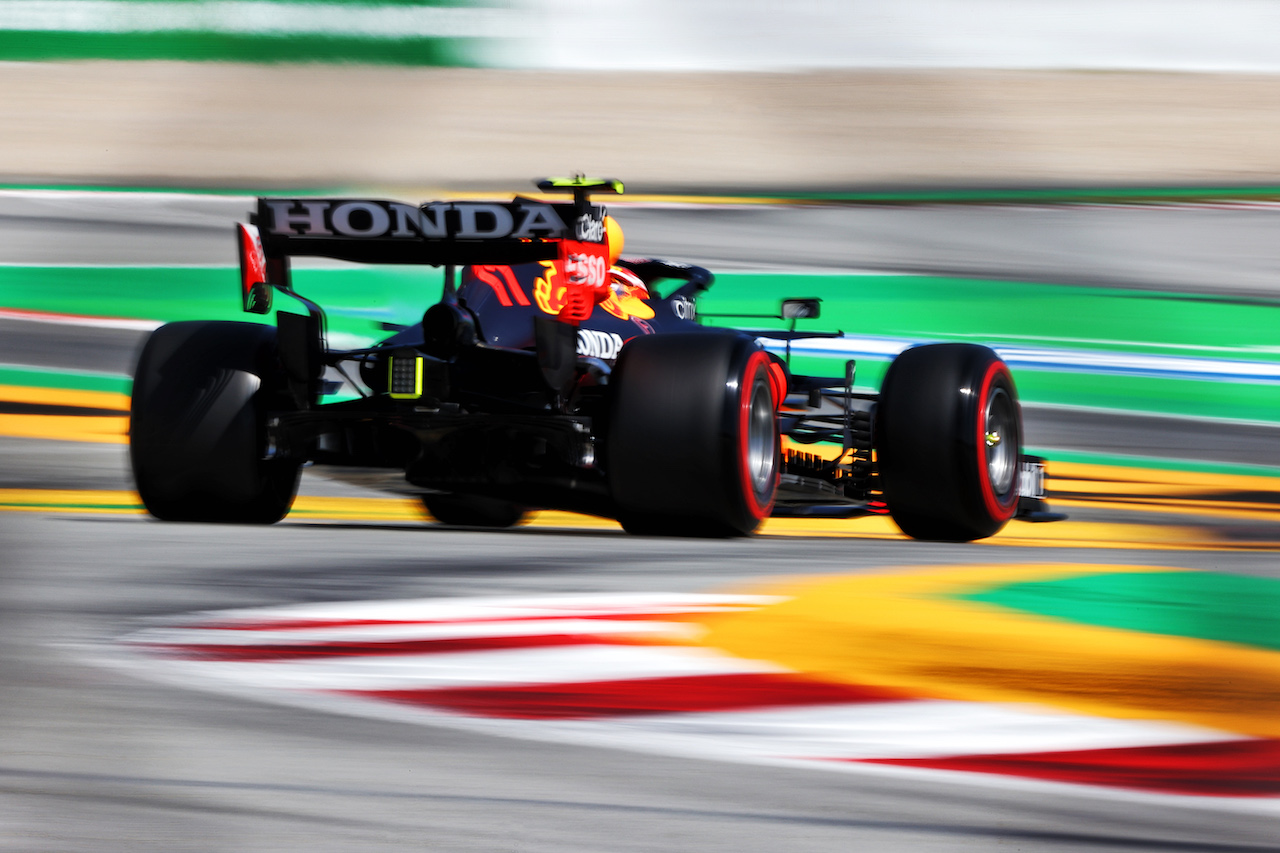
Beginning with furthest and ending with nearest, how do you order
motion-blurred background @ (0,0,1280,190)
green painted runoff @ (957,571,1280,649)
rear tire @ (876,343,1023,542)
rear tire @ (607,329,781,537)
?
1. motion-blurred background @ (0,0,1280,190)
2. rear tire @ (876,343,1023,542)
3. rear tire @ (607,329,781,537)
4. green painted runoff @ (957,571,1280,649)

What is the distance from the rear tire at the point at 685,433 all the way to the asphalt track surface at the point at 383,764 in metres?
0.15

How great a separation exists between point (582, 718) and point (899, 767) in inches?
28.2

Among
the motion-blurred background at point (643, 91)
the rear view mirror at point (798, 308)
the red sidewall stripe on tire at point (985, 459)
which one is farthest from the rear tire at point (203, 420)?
the motion-blurred background at point (643, 91)

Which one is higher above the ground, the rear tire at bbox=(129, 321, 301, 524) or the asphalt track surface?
the rear tire at bbox=(129, 321, 301, 524)

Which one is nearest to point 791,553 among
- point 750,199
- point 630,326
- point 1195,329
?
point 630,326

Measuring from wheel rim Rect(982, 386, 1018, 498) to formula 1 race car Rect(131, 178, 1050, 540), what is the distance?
0.02m

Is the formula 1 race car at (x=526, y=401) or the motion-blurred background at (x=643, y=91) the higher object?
the motion-blurred background at (x=643, y=91)

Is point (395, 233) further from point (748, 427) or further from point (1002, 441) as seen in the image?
point (1002, 441)

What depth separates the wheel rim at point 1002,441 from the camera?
7.51 meters

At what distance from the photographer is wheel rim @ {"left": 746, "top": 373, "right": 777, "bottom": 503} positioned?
6684 millimetres

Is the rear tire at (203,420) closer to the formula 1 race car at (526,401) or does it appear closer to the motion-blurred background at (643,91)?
the formula 1 race car at (526,401)

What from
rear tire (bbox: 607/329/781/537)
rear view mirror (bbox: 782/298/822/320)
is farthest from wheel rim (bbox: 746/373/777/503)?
rear view mirror (bbox: 782/298/822/320)

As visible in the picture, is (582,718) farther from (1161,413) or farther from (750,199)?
(750,199)

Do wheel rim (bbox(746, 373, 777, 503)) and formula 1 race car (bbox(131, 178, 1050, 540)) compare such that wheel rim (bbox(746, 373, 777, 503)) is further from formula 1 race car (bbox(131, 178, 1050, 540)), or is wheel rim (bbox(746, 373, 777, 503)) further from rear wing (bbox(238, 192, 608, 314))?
rear wing (bbox(238, 192, 608, 314))
